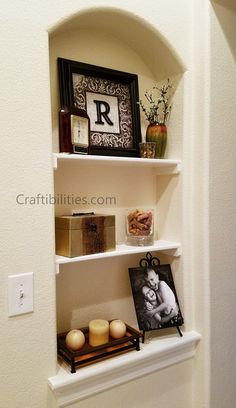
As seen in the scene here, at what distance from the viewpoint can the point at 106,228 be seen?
123cm

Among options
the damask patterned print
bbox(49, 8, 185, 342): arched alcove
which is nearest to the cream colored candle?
bbox(49, 8, 185, 342): arched alcove

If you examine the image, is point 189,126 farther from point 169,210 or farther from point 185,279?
point 185,279

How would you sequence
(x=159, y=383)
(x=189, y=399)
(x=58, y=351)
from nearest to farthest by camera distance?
(x=58, y=351)
(x=159, y=383)
(x=189, y=399)

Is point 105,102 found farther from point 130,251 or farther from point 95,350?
point 95,350

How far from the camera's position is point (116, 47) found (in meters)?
1.41

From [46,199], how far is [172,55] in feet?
2.84

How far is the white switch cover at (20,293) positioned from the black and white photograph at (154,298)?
0.50 m

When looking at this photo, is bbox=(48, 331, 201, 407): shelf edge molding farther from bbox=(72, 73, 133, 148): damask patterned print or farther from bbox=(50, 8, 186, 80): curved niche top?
bbox=(50, 8, 186, 80): curved niche top

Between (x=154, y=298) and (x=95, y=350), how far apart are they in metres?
0.35

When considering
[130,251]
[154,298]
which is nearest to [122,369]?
[154,298]

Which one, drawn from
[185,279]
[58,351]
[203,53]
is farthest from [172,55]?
[58,351]

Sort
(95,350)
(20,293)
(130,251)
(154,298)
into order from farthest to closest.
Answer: (154,298)
(130,251)
(95,350)
(20,293)

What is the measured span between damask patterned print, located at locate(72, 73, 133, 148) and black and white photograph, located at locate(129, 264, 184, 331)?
593mm

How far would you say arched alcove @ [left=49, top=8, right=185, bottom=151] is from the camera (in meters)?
1.23
